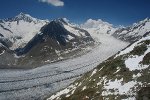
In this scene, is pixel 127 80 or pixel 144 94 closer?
pixel 144 94

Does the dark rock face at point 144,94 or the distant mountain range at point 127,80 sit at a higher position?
the distant mountain range at point 127,80

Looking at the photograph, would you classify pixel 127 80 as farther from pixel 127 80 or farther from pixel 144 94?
pixel 144 94

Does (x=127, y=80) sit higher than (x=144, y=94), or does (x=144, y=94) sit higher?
(x=127, y=80)

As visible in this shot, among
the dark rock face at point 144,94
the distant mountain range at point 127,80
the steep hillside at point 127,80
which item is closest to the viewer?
the dark rock face at point 144,94

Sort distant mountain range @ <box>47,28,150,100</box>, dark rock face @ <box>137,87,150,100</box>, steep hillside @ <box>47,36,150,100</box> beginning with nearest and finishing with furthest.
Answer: dark rock face @ <box>137,87,150,100</box>
distant mountain range @ <box>47,28,150,100</box>
steep hillside @ <box>47,36,150,100</box>

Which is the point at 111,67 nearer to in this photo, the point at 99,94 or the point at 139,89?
the point at 99,94

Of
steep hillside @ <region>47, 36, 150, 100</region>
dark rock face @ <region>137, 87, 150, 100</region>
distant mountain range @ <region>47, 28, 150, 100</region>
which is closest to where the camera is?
dark rock face @ <region>137, 87, 150, 100</region>

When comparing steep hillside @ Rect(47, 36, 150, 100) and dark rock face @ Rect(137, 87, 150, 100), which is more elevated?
steep hillside @ Rect(47, 36, 150, 100)

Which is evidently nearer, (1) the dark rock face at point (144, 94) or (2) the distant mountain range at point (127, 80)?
(1) the dark rock face at point (144, 94)

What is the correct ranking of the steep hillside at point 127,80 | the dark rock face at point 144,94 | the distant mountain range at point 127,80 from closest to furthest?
the dark rock face at point 144,94 → the distant mountain range at point 127,80 → the steep hillside at point 127,80

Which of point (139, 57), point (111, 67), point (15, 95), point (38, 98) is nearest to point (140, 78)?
point (139, 57)

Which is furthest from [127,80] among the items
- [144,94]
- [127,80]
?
[144,94]

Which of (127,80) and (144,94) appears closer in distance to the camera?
(144,94)
